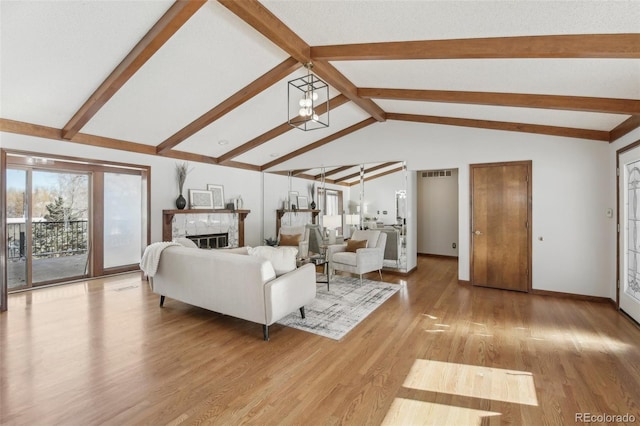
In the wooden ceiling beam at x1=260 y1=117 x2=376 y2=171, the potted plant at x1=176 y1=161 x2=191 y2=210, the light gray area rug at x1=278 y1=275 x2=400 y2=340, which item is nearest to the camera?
the light gray area rug at x1=278 y1=275 x2=400 y2=340

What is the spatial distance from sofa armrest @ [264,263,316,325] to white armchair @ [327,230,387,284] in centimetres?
161

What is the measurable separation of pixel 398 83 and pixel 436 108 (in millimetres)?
1226

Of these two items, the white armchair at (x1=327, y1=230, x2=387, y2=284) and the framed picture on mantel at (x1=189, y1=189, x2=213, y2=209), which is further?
the framed picture on mantel at (x1=189, y1=189, x2=213, y2=209)

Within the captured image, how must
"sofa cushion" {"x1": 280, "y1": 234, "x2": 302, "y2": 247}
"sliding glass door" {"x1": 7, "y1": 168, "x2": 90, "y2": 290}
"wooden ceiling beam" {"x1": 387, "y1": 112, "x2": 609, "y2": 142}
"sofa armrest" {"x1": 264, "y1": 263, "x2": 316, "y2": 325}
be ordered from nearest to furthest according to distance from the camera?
"sofa armrest" {"x1": 264, "y1": 263, "x2": 316, "y2": 325}, "wooden ceiling beam" {"x1": 387, "y1": 112, "x2": 609, "y2": 142}, "sliding glass door" {"x1": 7, "y1": 168, "x2": 90, "y2": 290}, "sofa cushion" {"x1": 280, "y1": 234, "x2": 302, "y2": 247}

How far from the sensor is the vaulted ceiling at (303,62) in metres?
2.37

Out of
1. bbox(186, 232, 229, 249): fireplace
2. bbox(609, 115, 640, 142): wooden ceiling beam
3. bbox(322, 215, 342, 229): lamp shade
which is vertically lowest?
bbox(186, 232, 229, 249): fireplace

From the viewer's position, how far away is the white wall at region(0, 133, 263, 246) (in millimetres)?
4449

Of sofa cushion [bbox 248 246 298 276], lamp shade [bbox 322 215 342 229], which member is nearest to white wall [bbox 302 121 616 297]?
lamp shade [bbox 322 215 342 229]

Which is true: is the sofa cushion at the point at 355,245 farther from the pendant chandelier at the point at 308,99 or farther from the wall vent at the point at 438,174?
the wall vent at the point at 438,174

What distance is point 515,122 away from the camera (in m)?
4.73

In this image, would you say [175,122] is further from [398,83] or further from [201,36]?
[398,83]

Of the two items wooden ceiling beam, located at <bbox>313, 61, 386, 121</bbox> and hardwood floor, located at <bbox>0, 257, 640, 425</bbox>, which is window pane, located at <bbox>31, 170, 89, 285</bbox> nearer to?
hardwood floor, located at <bbox>0, 257, 640, 425</bbox>

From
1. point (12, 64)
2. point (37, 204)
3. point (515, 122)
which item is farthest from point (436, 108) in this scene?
point (37, 204)

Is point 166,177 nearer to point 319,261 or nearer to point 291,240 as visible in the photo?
point 291,240
